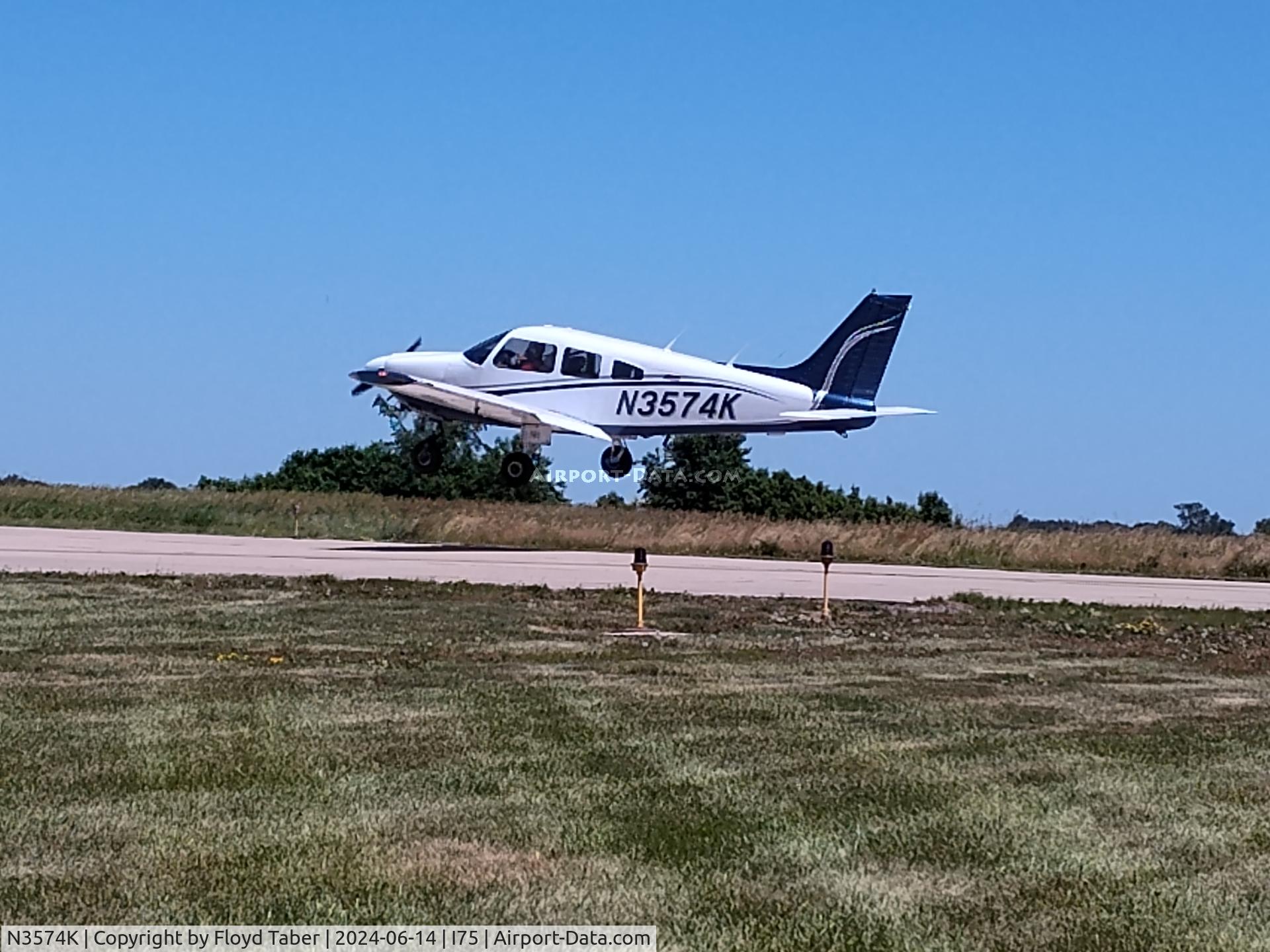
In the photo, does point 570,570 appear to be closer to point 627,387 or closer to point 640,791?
point 627,387

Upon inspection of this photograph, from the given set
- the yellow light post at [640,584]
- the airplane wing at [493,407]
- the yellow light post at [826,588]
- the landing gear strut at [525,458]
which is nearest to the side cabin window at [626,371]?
the airplane wing at [493,407]

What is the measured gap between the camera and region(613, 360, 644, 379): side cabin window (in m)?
37.3

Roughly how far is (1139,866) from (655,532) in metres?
33.5

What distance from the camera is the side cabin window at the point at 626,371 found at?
123 ft

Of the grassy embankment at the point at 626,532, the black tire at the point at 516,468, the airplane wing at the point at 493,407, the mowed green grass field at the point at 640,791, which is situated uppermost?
the airplane wing at the point at 493,407

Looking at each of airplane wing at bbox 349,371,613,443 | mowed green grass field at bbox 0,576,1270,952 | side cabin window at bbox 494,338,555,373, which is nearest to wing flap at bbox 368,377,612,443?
airplane wing at bbox 349,371,613,443

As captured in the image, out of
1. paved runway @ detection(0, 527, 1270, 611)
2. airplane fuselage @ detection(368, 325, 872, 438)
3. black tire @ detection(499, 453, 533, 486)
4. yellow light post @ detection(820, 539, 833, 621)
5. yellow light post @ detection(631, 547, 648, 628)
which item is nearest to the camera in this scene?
yellow light post @ detection(631, 547, 648, 628)

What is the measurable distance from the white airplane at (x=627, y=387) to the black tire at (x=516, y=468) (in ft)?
1.03

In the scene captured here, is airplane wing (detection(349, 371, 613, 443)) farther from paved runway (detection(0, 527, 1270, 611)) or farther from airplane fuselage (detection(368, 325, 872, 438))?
paved runway (detection(0, 527, 1270, 611))

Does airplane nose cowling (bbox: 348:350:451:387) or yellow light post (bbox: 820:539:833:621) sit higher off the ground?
airplane nose cowling (bbox: 348:350:451:387)

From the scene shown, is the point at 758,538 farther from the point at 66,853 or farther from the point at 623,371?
the point at 66,853

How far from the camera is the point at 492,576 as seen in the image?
27.0m

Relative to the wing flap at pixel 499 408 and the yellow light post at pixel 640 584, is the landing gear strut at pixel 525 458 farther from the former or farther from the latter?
the yellow light post at pixel 640 584

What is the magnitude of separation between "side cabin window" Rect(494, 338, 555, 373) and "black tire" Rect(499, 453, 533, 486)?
83.1 inches
